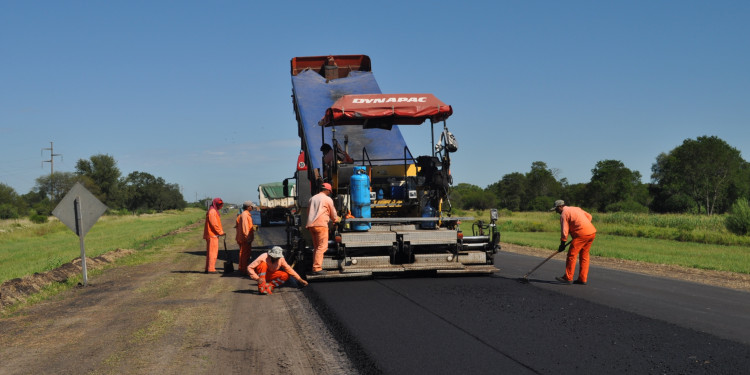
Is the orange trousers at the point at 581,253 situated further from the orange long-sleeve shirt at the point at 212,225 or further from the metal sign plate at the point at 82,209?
the metal sign plate at the point at 82,209

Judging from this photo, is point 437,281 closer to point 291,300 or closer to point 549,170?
point 291,300

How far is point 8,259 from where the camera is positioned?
21562mm

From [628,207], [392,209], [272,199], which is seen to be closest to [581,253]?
[392,209]

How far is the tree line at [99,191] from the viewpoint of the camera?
72.3 m

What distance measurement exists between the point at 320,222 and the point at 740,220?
21325 mm

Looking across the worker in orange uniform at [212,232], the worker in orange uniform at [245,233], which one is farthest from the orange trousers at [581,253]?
the worker in orange uniform at [212,232]

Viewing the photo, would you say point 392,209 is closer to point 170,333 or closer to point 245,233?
point 245,233

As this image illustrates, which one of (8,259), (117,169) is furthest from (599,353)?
(117,169)

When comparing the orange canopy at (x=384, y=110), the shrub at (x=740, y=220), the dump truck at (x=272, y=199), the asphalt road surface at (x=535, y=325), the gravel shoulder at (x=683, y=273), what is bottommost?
the gravel shoulder at (x=683, y=273)

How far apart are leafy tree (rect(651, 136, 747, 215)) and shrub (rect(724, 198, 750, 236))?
135ft

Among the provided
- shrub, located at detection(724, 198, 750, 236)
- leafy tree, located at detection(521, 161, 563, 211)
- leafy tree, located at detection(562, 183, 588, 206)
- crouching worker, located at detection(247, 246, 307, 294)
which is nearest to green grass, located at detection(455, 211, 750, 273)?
shrub, located at detection(724, 198, 750, 236)

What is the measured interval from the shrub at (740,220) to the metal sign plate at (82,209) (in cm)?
2367

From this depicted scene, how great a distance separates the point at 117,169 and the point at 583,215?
97.6m

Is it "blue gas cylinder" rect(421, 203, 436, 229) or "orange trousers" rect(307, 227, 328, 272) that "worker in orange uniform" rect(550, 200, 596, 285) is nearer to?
"blue gas cylinder" rect(421, 203, 436, 229)
